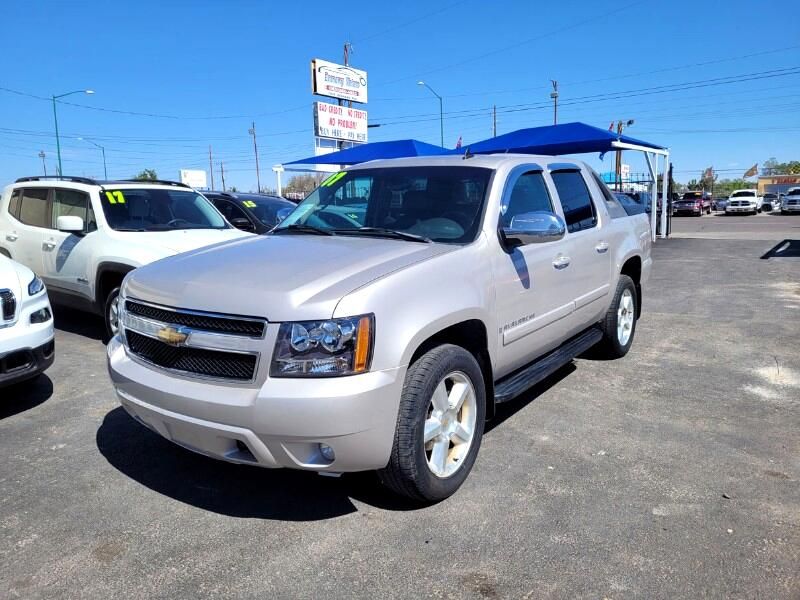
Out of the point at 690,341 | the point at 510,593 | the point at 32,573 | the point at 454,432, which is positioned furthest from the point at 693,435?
the point at 32,573

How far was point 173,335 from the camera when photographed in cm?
296

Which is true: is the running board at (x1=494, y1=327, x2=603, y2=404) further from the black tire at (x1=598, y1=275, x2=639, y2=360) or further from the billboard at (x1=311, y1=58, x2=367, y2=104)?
the billboard at (x1=311, y1=58, x2=367, y2=104)

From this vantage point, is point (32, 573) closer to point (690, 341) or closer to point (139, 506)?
point (139, 506)

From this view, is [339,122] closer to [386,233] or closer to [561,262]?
[561,262]

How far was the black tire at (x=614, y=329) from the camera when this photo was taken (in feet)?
18.1

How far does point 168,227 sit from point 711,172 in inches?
3536

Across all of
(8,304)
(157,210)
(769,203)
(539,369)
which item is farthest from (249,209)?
(769,203)

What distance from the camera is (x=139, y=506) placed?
10.6 ft

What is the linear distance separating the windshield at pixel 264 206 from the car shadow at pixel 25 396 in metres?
4.97

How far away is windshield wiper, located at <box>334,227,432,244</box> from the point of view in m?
3.57

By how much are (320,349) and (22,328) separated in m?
2.84

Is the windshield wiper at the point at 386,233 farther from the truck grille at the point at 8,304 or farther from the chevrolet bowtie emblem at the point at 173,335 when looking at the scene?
the truck grille at the point at 8,304

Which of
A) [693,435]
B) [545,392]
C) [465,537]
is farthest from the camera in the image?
[545,392]

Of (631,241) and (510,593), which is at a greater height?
(631,241)
